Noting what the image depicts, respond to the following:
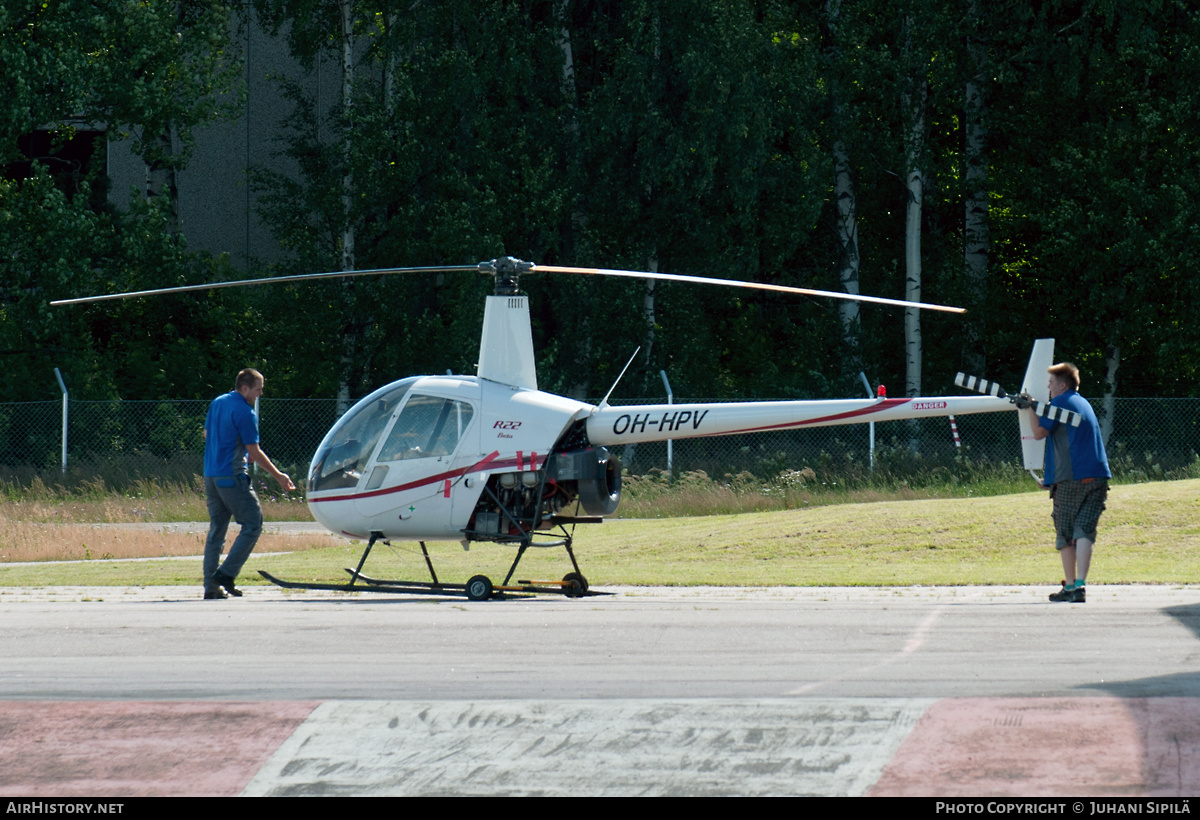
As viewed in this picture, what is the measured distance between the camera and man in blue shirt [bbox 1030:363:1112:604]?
11.0 meters

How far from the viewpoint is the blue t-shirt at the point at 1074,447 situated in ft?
36.3

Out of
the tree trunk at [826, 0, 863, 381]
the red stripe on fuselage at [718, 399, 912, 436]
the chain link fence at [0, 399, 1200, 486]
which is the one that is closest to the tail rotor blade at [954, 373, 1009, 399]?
the red stripe on fuselage at [718, 399, 912, 436]

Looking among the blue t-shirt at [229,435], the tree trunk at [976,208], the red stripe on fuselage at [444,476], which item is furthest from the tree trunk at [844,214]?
the blue t-shirt at [229,435]

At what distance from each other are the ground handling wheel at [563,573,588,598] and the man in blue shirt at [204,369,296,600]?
2683mm

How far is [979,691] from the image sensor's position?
7.09 metres

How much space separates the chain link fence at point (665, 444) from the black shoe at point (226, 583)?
46.3ft

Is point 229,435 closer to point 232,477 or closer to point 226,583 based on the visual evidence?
point 232,477

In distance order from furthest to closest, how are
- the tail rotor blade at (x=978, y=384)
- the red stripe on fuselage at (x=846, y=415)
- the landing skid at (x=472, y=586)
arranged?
the red stripe on fuselage at (x=846, y=415), the landing skid at (x=472, y=586), the tail rotor blade at (x=978, y=384)

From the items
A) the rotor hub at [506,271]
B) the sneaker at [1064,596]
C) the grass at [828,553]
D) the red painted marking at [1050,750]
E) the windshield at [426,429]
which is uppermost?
the rotor hub at [506,271]

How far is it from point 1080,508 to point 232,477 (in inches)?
292

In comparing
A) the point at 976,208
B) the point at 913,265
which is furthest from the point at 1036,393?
the point at 976,208

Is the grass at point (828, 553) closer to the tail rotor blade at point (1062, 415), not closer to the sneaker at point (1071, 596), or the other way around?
the sneaker at point (1071, 596)

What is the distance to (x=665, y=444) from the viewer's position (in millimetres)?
29422
